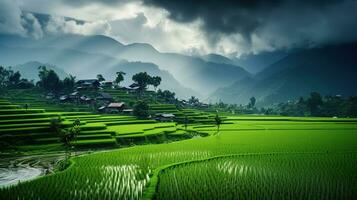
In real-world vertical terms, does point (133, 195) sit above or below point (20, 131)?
below

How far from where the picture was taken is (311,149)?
36.8 m

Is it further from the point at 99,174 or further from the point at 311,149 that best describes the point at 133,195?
the point at 311,149

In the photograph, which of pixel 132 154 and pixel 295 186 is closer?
pixel 295 186

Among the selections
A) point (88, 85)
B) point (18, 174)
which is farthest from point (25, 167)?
point (88, 85)

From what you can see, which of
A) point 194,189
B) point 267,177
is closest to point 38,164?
point 194,189

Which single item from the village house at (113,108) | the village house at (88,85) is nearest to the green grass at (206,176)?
the village house at (113,108)

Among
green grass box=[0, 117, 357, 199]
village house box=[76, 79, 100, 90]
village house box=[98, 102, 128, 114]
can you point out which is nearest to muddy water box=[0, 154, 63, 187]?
green grass box=[0, 117, 357, 199]

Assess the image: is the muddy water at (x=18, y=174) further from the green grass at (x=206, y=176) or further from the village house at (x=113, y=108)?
the village house at (x=113, y=108)

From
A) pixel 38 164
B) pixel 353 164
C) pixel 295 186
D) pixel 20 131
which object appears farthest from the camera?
pixel 20 131

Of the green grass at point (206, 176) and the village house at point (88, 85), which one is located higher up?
the village house at point (88, 85)

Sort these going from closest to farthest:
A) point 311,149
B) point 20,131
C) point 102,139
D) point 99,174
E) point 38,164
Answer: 1. point 99,174
2. point 38,164
3. point 311,149
4. point 20,131
5. point 102,139

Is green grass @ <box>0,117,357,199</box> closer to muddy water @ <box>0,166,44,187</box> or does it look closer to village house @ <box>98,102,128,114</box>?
muddy water @ <box>0,166,44,187</box>

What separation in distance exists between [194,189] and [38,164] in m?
20.3

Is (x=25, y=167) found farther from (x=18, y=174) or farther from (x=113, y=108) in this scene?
(x=113, y=108)
